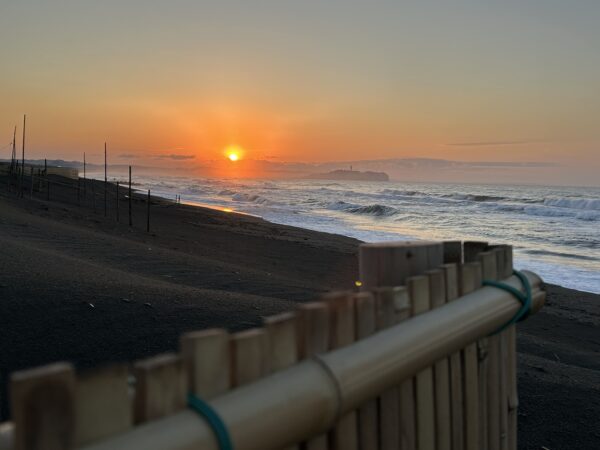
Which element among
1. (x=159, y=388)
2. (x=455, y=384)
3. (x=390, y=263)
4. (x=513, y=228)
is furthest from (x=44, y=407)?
(x=513, y=228)

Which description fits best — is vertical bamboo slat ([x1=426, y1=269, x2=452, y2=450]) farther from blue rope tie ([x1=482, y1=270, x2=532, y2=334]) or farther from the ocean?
the ocean

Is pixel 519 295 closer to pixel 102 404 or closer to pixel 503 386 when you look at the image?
pixel 503 386

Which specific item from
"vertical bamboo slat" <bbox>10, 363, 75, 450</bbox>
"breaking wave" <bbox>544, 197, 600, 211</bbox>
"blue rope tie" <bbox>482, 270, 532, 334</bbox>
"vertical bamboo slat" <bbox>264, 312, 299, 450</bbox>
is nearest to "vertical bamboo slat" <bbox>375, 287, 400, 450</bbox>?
"vertical bamboo slat" <bbox>264, 312, 299, 450</bbox>

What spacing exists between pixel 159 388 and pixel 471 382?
1.86 metres

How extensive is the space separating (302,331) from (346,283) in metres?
11.0

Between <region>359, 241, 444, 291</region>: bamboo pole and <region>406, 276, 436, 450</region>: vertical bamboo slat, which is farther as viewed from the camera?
<region>359, 241, 444, 291</region>: bamboo pole

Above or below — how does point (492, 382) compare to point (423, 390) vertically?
Answer: below

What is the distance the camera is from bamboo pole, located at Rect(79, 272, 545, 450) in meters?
1.30

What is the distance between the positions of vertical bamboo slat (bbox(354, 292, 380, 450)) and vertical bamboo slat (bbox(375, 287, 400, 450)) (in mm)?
38

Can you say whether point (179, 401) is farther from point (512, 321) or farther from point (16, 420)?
point (512, 321)

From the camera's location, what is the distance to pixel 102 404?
121 cm

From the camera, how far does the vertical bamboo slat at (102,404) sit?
118 centimetres

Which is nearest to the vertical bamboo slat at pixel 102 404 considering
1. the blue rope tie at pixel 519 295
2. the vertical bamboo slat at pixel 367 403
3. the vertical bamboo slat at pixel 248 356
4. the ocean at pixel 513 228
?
the vertical bamboo slat at pixel 248 356

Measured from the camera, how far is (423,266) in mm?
2475
